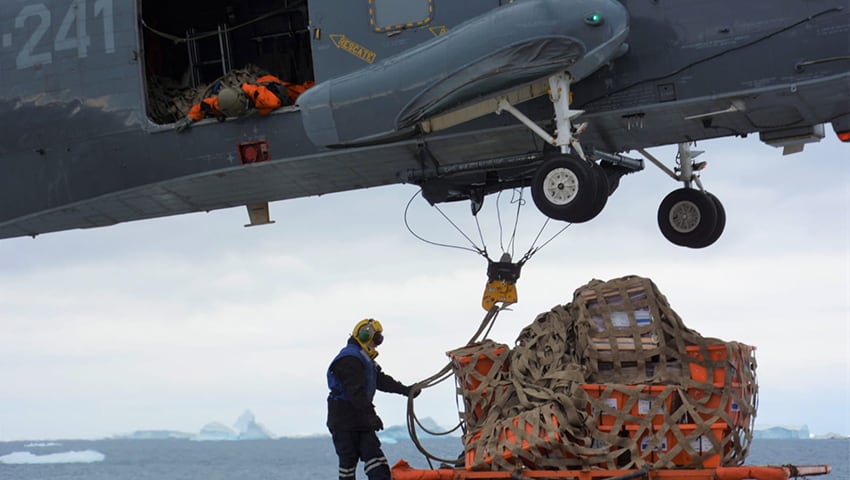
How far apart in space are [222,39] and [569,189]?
21.2 ft

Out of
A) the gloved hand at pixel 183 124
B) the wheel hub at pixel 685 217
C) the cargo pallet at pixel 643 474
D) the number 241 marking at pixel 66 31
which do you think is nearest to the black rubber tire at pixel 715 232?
the wheel hub at pixel 685 217

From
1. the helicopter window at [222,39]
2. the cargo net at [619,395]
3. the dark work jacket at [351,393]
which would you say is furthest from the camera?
the helicopter window at [222,39]

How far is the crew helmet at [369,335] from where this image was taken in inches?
402

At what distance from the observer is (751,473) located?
8.55 m

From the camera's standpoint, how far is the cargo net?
29.4 ft

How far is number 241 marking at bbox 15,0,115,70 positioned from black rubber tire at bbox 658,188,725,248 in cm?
717

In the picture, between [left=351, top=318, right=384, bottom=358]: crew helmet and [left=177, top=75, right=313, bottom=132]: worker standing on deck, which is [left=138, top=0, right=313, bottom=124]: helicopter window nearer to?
[left=177, top=75, right=313, bottom=132]: worker standing on deck

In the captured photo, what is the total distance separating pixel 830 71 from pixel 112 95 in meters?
8.36

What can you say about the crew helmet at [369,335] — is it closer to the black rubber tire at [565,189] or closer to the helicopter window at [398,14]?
the black rubber tire at [565,189]

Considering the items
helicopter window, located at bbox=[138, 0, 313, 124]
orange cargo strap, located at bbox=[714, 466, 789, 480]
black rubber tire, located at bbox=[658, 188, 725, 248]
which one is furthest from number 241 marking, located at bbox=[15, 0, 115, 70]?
orange cargo strap, located at bbox=[714, 466, 789, 480]

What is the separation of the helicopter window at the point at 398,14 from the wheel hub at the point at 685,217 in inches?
159

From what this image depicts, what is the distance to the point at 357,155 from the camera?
13047mm

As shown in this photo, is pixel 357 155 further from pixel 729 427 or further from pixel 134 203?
pixel 729 427

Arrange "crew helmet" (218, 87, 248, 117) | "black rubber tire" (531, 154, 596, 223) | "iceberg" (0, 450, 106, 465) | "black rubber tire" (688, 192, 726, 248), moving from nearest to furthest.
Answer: "black rubber tire" (531, 154, 596, 223)
"crew helmet" (218, 87, 248, 117)
"black rubber tire" (688, 192, 726, 248)
"iceberg" (0, 450, 106, 465)
